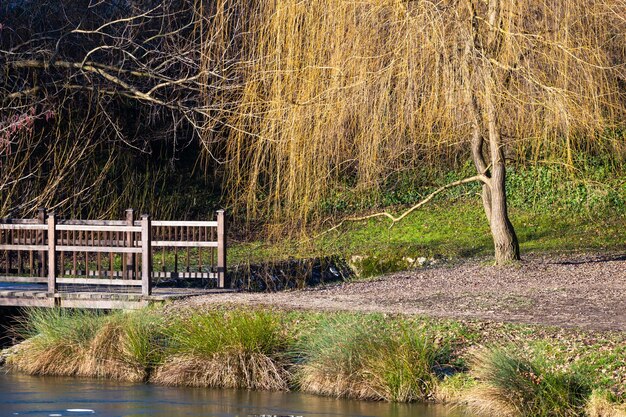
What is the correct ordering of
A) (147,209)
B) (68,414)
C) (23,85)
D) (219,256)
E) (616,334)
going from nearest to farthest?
(68,414)
(616,334)
(219,256)
(23,85)
(147,209)

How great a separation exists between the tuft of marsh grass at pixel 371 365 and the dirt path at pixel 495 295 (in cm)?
177

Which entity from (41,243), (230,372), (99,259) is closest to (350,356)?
(230,372)

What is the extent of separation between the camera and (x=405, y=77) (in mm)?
14688

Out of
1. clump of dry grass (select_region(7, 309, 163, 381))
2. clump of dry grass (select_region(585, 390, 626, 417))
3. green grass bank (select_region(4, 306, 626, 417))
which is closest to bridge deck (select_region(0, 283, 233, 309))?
green grass bank (select_region(4, 306, 626, 417))

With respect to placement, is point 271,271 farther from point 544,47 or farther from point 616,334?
point 616,334

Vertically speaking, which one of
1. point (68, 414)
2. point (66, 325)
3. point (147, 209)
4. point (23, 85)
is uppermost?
point (23, 85)

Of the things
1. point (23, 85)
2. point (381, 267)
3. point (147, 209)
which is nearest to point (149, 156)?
point (147, 209)

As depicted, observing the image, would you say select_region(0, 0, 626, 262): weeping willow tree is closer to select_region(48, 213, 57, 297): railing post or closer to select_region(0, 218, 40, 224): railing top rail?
select_region(48, 213, 57, 297): railing post

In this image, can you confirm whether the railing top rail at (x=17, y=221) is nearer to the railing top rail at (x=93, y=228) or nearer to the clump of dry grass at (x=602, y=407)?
the railing top rail at (x=93, y=228)

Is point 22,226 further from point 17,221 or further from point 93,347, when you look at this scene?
point 93,347

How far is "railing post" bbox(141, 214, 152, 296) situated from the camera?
15.4 m

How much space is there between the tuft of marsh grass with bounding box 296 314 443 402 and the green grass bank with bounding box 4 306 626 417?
0.5 inches

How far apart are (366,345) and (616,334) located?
104 inches

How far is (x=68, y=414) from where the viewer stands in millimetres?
10828
